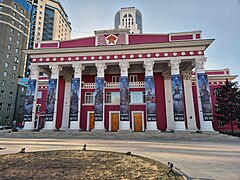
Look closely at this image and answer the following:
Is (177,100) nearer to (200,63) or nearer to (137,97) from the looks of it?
(200,63)

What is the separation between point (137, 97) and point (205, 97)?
857cm

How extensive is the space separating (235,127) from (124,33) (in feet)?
76.0

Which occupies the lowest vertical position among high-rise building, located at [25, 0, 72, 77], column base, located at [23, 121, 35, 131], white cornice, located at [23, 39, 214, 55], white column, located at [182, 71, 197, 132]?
column base, located at [23, 121, 35, 131]

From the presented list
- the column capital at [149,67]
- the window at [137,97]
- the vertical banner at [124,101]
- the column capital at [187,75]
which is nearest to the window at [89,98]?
the window at [137,97]

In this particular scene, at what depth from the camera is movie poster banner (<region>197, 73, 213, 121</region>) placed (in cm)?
1660

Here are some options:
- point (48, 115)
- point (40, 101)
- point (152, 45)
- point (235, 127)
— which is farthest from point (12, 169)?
point (235, 127)

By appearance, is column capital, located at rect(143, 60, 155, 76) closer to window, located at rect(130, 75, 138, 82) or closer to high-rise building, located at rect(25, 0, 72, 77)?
window, located at rect(130, 75, 138, 82)

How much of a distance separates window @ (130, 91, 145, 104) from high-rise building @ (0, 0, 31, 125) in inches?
1162

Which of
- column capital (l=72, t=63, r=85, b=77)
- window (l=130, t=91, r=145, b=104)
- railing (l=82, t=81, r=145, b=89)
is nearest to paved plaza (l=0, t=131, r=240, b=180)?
window (l=130, t=91, r=145, b=104)

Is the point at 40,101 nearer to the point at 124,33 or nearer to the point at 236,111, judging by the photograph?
the point at 124,33

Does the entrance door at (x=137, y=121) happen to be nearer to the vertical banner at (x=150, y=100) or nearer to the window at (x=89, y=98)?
the vertical banner at (x=150, y=100)

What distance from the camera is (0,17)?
114ft

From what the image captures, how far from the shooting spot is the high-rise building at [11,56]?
3334 centimetres

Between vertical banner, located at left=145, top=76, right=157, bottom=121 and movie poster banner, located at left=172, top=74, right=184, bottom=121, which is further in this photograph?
vertical banner, located at left=145, top=76, right=157, bottom=121
